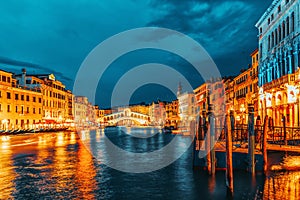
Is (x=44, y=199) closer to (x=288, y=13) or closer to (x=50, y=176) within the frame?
(x=50, y=176)

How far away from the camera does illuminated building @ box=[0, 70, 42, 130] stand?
212 feet

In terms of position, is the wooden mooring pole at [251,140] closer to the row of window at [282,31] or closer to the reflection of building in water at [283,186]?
the reflection of building in water at [283,186]

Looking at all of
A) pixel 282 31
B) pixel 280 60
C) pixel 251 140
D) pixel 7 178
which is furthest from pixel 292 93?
pixel 7 178

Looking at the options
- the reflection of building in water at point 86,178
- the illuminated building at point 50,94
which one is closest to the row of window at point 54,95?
the illuminated building at point 50,94

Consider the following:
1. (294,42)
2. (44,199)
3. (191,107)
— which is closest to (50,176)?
(44,199)

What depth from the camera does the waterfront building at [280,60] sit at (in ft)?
107

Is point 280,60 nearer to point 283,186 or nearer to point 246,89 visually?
point 246,89

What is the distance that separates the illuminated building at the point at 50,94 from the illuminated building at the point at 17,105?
8.79 feet

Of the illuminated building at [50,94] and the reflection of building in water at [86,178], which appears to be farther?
the illuminated building at [50,94]

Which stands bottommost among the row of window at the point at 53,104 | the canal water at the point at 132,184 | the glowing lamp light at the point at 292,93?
the canal water at the point at 132,184

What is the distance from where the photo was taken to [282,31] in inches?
1475

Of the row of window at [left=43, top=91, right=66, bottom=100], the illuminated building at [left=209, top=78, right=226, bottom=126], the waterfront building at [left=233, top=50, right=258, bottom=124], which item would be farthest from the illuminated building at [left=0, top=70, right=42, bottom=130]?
the illuminated building at [left=209, top=78, right=226, bottom=126]

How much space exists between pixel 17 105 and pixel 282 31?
184 ft

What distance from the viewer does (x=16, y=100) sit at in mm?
69938
